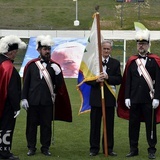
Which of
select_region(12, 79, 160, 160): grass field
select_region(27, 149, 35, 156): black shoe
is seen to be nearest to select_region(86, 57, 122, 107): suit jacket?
select_region(12, 79, 160, 160): grass field

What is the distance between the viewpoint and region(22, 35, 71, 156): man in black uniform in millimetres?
7949

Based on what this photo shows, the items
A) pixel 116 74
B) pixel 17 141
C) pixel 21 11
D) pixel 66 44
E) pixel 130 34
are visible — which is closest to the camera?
pixel 116 74

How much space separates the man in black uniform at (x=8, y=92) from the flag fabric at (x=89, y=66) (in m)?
1.15

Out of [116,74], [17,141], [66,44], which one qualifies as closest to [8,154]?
[17,141]

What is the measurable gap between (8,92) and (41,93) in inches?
28.6

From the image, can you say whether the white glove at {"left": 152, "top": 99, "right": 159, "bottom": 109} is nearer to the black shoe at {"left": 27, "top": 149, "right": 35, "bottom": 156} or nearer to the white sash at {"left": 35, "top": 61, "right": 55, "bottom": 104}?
the white sash at {"left": 35, "top": 61, "right": 55, "bottom": 104}

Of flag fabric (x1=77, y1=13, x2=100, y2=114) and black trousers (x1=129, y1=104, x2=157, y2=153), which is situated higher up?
flag fabric (x1=77, y1=13, x2=100, y2=114)

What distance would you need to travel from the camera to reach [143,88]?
25.6 feet

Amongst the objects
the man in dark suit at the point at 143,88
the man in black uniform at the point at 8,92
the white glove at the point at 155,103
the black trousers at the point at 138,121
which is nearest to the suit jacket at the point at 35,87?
the man in black uniform at the point at 8,92

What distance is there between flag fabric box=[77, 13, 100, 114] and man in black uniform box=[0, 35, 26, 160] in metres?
1.15

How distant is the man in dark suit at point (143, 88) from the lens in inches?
305

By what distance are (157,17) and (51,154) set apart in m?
33.1

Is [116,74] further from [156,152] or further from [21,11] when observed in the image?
[21,11]

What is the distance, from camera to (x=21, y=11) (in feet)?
139
